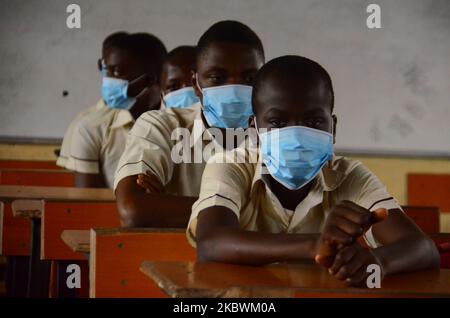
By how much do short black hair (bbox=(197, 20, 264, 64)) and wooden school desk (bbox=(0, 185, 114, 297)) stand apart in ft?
1.95

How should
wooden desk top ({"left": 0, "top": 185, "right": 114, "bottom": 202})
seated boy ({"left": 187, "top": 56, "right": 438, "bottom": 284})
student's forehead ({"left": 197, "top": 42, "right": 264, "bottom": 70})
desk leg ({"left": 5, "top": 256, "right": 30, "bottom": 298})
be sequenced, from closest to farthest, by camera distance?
seated boy ({"left": 187, "top": 56, "right": 438, "bottom": 284}) < student's forehead ({"left": 197, "top": 42, "right": 264, "bottom": 70}) < wooden desk top ({"left": 0, "top": 185, "right": 114, "bottom": 202}) < desk leg ({"left": 5, "top": 256, "right": 30, "bottom": 298})

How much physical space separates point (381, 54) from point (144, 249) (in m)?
3.79

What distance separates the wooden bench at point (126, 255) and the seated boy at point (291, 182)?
12 centimetres

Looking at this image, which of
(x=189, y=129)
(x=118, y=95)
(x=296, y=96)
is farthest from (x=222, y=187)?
(x=118, y=95)

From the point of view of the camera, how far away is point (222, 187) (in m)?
1.60

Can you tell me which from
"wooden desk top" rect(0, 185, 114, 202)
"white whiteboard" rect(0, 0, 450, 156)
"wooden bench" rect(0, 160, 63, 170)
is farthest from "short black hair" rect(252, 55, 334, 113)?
"white whiteboard" rect(0, 0, 450, 156)

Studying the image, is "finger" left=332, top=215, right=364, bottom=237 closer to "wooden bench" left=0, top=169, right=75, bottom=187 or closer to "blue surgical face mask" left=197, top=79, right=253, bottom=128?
"blue surgical face mask" left=197, top=79, right=253, bottom=128

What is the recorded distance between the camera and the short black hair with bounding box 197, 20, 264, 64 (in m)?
2.27

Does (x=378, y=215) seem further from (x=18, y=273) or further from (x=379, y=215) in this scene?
(x=18, y=273)

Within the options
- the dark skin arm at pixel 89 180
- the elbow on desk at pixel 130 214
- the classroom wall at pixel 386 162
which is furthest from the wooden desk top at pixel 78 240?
the classroom wall at pixel 386 162

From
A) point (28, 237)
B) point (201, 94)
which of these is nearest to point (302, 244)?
point (201, 94)

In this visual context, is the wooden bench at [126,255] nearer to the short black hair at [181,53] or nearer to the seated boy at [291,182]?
the seated boy at [291,182]

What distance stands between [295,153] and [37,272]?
1.46 m

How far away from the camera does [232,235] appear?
143 centimetres
